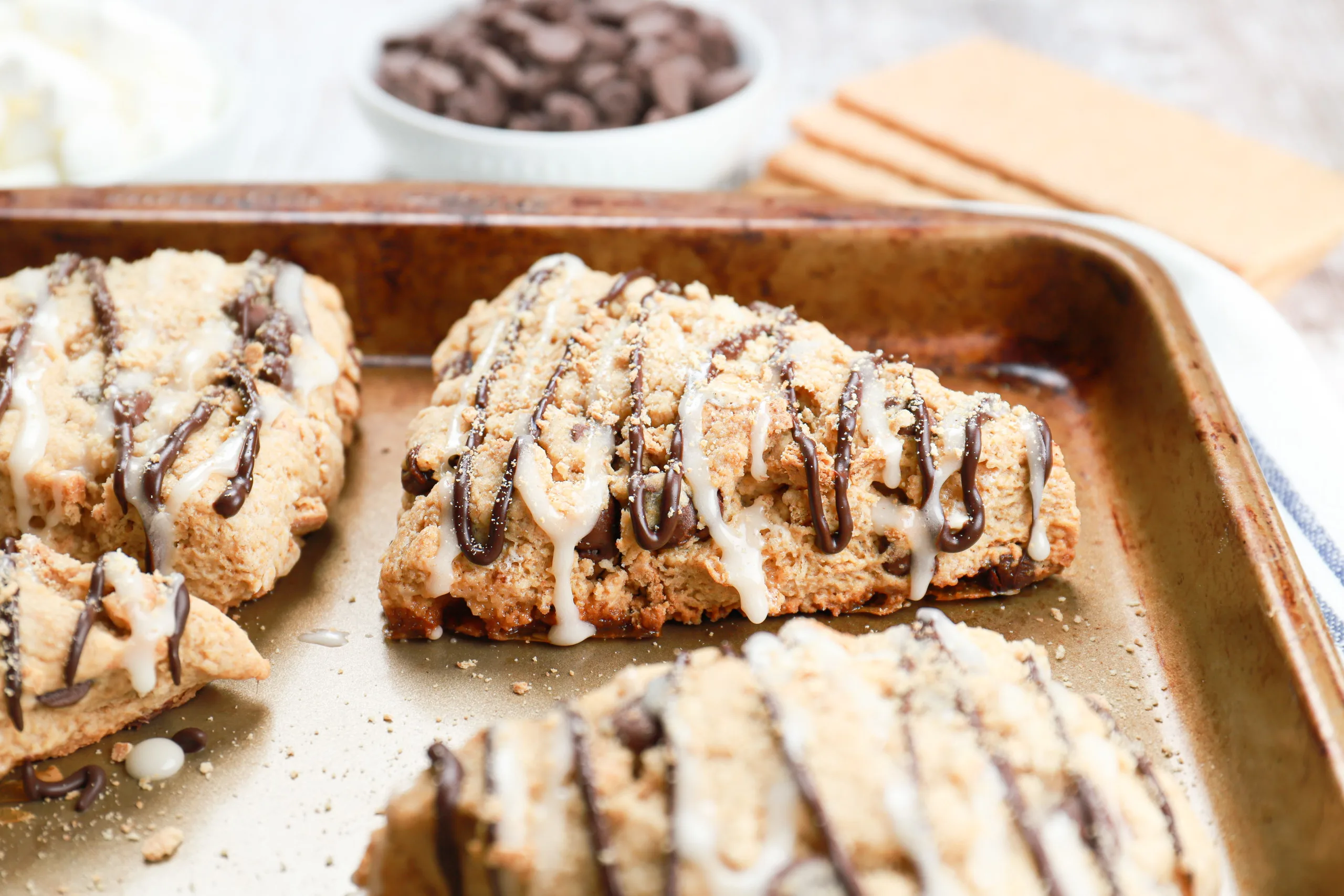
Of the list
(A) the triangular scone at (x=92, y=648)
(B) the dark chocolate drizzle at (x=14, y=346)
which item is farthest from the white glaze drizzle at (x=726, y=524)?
(B) the dark chocolate drizzle at (x=14, y=346)

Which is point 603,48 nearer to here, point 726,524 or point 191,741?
point 726,524

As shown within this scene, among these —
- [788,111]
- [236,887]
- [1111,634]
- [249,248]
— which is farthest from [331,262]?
[788,111]

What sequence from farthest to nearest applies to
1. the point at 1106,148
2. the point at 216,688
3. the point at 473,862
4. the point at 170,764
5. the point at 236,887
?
the point at 1106,148
the point at 216,688
the point at 170,764
the point at 236,887
the point at 473,862

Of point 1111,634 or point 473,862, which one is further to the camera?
point 1111,634

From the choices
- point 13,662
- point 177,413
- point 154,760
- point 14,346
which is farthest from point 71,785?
point 14,346

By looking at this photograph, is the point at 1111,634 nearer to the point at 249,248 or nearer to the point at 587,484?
the point at 587,484

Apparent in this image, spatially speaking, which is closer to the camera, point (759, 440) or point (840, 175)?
point (759, 440)
